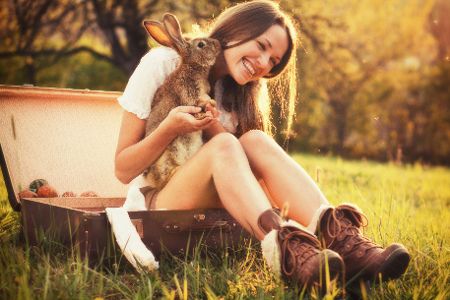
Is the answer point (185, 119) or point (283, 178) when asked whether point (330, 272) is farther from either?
point (185, 119)

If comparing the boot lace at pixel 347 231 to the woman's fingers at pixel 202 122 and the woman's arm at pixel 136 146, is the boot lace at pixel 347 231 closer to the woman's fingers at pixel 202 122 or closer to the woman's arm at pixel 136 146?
the woman's fingers at pixel 202 122

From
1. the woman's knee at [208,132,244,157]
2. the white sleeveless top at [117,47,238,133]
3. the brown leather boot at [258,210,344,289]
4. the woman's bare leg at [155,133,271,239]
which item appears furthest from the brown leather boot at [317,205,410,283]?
the white sleeveless top at [117,47,238,133]

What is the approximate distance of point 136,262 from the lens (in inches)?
95.0

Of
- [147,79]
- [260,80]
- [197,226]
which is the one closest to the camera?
[197,226]

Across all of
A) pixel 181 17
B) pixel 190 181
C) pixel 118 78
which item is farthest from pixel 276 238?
pixel 118 78

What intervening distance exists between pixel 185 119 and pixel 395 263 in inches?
40.6

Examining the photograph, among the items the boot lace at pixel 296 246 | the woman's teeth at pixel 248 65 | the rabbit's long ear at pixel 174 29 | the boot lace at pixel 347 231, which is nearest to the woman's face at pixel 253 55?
the woman's teeth at pixel 248 65

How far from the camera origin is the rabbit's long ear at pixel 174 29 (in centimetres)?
268

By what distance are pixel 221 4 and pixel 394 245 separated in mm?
5309

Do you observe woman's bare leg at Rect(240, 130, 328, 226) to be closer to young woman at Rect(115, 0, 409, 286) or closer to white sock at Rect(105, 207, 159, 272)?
young woman at Rect(115, 0, 409, 286)

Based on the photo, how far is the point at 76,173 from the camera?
374 cm

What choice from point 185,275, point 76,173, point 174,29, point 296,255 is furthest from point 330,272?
point 76,173

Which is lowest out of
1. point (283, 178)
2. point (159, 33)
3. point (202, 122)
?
point (283, 178)

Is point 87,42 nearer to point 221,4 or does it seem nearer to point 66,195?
point 221,4
